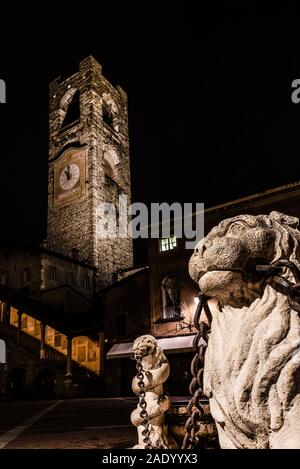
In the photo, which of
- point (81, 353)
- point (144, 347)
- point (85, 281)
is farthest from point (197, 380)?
point (85, 281)

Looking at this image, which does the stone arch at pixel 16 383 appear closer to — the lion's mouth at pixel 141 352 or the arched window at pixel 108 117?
the lion's mouth at pixel 141 352

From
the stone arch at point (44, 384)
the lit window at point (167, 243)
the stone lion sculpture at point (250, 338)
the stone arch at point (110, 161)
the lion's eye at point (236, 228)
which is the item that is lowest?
the stone arch at point (44, 384)

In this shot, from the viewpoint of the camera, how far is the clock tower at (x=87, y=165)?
1555 inches

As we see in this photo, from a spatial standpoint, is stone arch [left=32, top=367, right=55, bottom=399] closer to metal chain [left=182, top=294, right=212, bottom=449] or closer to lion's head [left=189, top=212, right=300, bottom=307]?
metal chain [left=182, top=294, right=212, bottom=449]

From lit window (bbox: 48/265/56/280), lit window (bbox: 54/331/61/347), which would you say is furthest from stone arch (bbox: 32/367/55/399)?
lit window (bbox: 48/265/56/280)

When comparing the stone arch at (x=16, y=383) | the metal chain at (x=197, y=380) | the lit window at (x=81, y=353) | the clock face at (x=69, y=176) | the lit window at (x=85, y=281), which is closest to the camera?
the metal chain at (x=197, y=380)

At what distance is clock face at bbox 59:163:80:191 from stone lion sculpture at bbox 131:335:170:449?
39147 millimetres

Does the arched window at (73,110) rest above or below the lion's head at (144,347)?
above

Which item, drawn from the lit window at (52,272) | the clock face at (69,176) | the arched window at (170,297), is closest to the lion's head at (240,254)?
the arched window at (170,297)

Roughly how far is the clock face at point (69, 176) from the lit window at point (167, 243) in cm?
2039

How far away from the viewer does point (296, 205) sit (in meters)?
20.0

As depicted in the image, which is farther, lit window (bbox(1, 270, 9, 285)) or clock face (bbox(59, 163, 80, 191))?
clock face (bbox(59, 163, 80, 191))

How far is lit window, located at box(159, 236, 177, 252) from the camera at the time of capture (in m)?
23.6
